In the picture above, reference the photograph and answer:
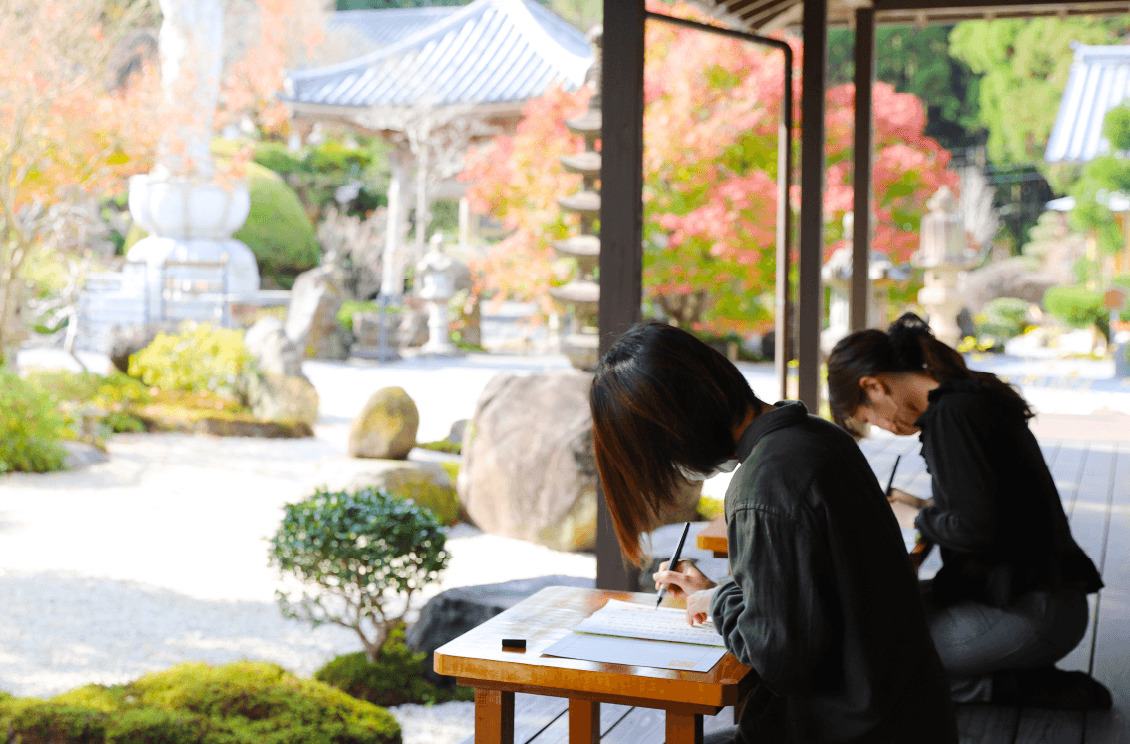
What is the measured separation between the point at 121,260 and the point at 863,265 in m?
12.2

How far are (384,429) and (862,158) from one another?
10.4 ft

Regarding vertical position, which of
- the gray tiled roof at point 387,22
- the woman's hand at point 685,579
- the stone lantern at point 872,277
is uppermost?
the gray tiled roof at point 387,22

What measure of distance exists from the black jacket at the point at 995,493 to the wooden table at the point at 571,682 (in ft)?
2.45

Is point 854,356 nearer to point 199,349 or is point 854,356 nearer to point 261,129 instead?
point 199,349

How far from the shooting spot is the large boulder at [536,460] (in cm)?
546

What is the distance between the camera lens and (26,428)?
750cm

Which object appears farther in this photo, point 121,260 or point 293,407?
point 121,260

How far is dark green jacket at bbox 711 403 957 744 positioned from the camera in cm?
110

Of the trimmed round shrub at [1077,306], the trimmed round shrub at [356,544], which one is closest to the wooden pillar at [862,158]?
the trimmed round shrub at [356,544]

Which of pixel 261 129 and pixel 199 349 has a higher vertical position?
pixel 261 129

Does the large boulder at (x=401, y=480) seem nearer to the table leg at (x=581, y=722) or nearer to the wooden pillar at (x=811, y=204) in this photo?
the wooden pillar at (x=811, y=204)

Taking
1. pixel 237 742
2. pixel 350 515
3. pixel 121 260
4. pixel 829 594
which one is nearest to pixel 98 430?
pixel 350 515

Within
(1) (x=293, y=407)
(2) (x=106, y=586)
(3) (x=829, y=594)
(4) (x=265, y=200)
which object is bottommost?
(2) (x=106, y=586)

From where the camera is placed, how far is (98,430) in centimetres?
838
